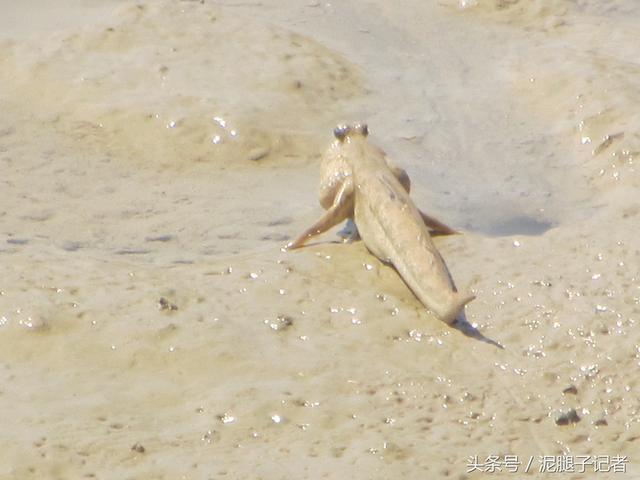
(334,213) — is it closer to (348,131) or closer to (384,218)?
(384,218)

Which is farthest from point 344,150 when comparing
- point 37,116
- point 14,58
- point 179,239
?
point 14,58

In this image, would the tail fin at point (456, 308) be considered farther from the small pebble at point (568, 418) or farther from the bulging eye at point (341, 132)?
the bulging eye at point (341, 132)

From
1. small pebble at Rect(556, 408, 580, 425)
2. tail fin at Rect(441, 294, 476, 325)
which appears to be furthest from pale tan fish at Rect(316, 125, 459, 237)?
small pebble at Rect(556, 408, 580, 425)

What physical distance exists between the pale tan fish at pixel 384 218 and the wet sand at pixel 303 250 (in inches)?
3.0

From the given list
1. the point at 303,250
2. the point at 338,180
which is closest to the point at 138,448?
the point at 303,250

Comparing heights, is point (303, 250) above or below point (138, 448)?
below

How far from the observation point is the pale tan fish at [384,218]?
4.11 meters

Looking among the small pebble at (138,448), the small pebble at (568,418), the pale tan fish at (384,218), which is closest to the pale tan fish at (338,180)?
the pale tan fish at (384,218)

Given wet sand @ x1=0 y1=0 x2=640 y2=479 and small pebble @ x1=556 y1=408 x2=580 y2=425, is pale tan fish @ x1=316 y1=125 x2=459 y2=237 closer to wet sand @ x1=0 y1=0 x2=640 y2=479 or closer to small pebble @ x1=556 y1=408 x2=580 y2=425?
wet sand @ x1=0 y1=0 x2=640 y2=479

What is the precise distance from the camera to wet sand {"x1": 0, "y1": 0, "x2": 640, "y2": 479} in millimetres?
3520

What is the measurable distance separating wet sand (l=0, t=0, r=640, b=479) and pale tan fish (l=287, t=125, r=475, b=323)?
77 millimetres

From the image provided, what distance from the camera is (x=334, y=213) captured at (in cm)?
459

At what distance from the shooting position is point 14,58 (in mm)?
6285

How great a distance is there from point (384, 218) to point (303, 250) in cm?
35
